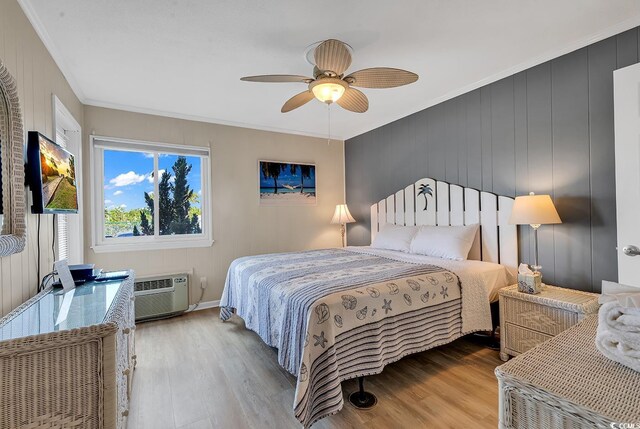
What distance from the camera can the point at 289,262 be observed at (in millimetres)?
2773

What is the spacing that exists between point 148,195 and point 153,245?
0.62 metres

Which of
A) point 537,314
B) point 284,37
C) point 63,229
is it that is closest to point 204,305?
point 63,229

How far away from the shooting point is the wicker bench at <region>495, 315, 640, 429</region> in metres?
0.77

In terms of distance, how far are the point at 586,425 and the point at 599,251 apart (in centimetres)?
197

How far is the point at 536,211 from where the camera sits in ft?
7.15

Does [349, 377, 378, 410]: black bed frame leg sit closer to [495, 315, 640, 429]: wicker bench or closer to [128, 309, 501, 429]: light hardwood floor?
[128, 309, 501, 429]: light hardwood floor

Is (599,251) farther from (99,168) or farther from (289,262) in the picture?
(99,168)

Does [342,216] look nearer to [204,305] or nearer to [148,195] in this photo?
[204,305]

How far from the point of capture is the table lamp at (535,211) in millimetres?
2152

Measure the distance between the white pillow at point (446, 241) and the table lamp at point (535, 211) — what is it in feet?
1.85

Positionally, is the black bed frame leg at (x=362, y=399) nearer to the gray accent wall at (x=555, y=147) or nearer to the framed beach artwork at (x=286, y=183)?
the gray accent wall at (x=555, y=147)

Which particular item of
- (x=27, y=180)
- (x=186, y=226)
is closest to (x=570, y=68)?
(x=27, y=180)

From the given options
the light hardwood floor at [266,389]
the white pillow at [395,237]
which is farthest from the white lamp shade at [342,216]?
the light hardwood floor at [266,389]

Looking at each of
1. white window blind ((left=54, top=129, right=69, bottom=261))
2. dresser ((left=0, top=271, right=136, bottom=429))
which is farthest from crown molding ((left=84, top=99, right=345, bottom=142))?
dresser ((left=0, top=271, right=136, bottom=429))
